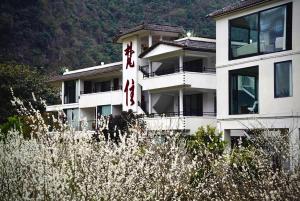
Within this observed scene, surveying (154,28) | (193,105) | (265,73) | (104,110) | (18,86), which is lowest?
(104,110)

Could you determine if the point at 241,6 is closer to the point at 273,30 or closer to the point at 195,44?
the point at 273,30

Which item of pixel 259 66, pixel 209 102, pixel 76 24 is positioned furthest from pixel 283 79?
pixel 76 24

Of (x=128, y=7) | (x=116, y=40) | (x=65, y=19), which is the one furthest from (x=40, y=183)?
(x=128, y=7)

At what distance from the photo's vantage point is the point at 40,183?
25.4 ft

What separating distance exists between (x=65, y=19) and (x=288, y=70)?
47408mm

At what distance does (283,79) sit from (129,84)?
14078 mm

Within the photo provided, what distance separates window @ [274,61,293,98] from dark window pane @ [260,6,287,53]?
28.8 inches

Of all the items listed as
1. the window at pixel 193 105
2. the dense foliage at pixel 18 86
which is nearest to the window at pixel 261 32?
the window at pixel 193 105

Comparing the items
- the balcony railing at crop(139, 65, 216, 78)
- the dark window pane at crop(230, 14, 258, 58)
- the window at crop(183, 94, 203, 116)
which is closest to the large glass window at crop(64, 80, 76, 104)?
the balcony railing at crop(139, 65, 216, 78)

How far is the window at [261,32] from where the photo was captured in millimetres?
20953

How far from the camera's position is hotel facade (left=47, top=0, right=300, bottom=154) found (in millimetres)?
20875

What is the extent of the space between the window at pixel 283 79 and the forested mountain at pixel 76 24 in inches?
1356

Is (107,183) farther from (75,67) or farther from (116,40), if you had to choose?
(75,67)

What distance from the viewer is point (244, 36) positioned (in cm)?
2342
